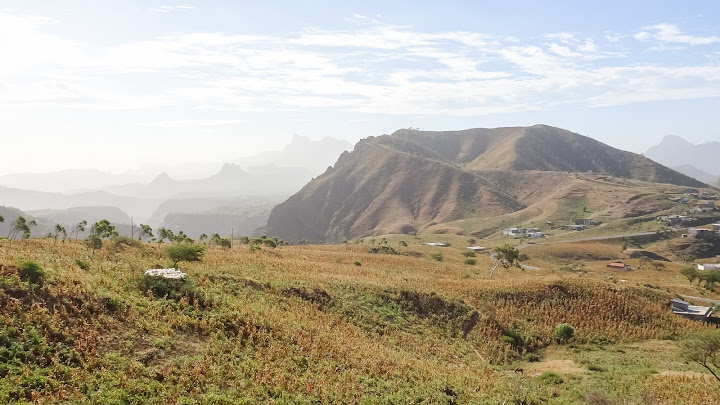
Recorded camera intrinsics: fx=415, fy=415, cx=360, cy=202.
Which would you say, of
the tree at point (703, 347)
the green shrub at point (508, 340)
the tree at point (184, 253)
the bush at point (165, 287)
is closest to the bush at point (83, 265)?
the bush at point (165, 287)

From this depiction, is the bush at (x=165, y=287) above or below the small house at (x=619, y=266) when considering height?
above

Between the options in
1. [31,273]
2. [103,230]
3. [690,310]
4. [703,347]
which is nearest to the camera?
[31,273]

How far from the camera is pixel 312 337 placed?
27.2 m

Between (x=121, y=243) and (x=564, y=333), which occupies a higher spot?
(x=121, y=243)

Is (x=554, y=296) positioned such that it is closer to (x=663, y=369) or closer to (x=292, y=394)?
(x=663, y=369)

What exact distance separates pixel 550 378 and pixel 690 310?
33119mm

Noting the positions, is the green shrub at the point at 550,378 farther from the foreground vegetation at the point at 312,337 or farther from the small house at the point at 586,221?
the small house at the point at 586,221

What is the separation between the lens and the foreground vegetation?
1836 cm

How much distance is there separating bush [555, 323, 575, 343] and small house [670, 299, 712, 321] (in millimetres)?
19633

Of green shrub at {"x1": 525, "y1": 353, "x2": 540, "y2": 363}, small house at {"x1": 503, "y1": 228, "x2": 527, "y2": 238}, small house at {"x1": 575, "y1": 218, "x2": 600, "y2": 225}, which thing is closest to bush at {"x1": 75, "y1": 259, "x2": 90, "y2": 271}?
green shrub at {"x1": 525, "y1": 353, "x2": 540, "y2": 363}

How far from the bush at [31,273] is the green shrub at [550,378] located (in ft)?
106

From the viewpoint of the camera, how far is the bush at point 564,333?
39.6 m

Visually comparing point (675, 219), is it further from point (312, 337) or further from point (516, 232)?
point (312, 337)

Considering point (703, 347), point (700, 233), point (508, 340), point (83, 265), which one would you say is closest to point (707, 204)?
point (700, 233)
